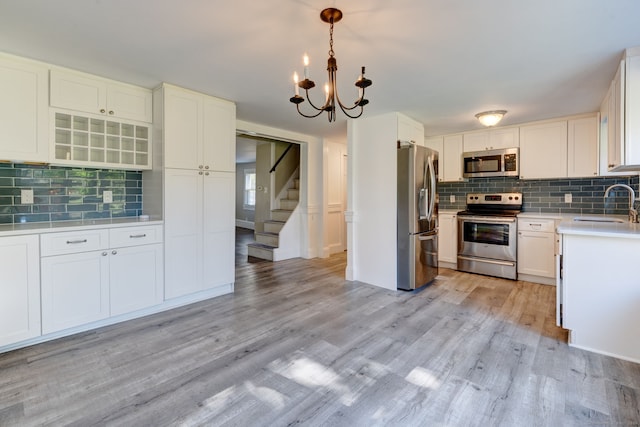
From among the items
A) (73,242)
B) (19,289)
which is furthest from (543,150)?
(19,289)

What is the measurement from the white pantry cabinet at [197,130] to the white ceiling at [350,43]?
0.18 metres

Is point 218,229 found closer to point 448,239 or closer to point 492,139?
point 448,239

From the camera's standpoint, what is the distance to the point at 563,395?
1.82 meters

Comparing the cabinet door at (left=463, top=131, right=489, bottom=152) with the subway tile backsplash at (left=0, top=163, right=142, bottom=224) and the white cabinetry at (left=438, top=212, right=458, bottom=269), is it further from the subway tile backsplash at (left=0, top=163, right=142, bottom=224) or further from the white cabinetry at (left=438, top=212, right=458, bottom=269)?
the subway tile backsplash at (left=0, top=163, right=142, bottom=224)

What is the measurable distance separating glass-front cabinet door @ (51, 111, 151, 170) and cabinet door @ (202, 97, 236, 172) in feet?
1.89

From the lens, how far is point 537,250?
13.5ft

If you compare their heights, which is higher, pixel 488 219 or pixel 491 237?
pixel 488 219

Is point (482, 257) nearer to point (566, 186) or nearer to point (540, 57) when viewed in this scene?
point (566, 186)

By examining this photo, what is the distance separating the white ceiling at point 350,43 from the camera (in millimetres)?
1788

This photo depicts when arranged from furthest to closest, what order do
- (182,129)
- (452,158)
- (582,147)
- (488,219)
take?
(452,158)
(488,219)
(582,147)
(182,129)

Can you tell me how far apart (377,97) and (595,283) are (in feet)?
8.14

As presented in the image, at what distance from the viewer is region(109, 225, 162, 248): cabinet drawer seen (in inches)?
108

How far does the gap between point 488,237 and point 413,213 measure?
4.89 feet

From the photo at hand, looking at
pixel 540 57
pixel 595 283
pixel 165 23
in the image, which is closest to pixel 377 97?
pixel 540 57
